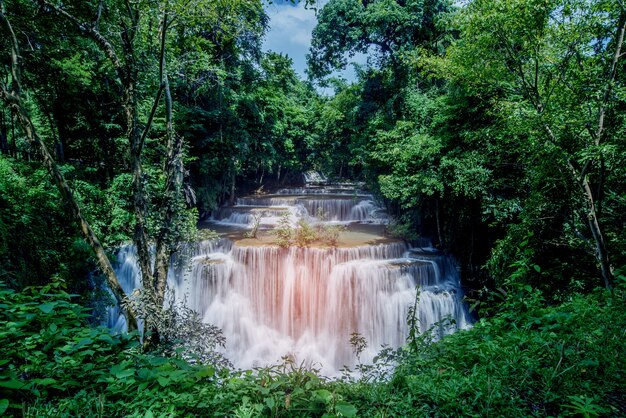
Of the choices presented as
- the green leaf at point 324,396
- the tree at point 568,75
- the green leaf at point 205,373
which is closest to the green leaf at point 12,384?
the green leaf at point 205,373

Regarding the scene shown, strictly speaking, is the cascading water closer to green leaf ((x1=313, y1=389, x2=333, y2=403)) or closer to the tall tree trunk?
the tall tree trunk

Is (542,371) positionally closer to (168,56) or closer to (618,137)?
(618,137)

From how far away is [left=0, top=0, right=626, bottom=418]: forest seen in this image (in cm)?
195

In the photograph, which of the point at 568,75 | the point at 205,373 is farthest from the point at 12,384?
the point at 568,75

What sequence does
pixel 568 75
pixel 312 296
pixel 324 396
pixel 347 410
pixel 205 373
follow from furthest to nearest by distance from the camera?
pixel 312 296 → pixel 568 75 → pixel 205 373 → pixel 324 396 → pixel 347 410

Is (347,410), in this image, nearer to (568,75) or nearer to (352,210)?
(568,75)

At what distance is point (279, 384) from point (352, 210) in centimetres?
1385

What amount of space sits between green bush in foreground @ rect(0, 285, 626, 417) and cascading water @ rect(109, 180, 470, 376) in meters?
6.51

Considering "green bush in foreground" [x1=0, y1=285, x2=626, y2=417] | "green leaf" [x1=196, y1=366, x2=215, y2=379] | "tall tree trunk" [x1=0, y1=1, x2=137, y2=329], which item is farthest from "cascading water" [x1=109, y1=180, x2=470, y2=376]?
"green leaf" [x1=196, y1=366, x2=215, y2=379]

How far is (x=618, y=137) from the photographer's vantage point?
441 centimetres

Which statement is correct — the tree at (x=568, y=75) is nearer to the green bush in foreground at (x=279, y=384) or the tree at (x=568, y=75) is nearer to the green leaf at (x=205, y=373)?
the green bush in foreground at (x=279, y=384)

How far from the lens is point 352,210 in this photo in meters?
15.5

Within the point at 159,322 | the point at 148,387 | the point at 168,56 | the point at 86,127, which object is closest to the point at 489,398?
the point at 148,387

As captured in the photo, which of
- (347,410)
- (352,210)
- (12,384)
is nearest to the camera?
(12,384)
